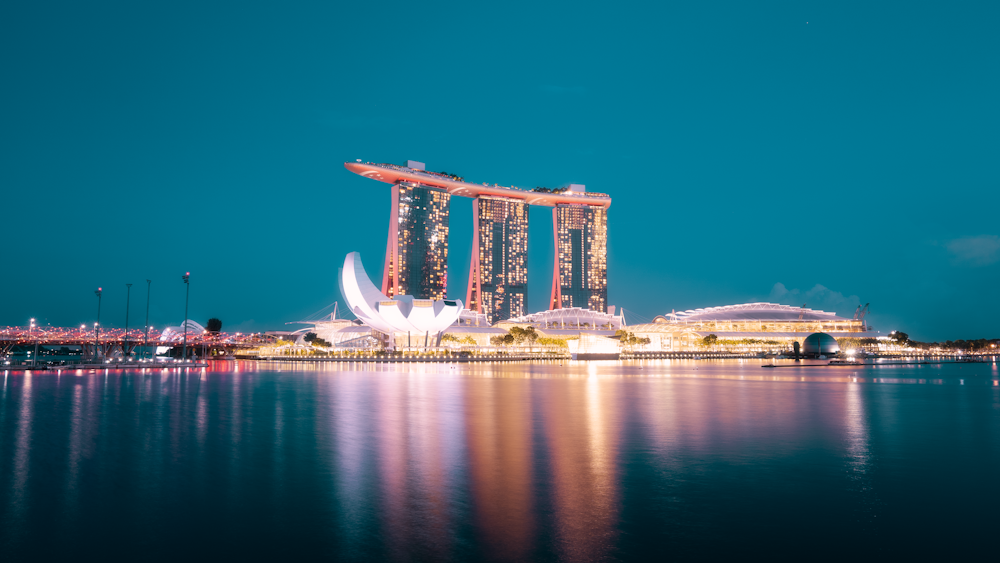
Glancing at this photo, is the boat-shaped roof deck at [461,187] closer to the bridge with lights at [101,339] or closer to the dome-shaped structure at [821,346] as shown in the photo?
the bridge with lights at [101,339]

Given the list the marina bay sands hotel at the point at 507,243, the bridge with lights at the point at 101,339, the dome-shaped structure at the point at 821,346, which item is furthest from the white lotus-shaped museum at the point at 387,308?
the marina bay sands hotel at the point at 507,243

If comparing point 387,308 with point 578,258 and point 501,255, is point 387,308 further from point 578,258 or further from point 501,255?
point 578,258

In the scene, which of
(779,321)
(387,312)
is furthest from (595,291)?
(387,312)

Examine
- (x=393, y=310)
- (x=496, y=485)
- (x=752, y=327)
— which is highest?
(x=393, y=310)

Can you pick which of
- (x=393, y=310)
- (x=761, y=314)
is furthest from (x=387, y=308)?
(x=761, y=314)

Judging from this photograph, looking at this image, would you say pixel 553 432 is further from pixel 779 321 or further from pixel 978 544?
pixel 779 321

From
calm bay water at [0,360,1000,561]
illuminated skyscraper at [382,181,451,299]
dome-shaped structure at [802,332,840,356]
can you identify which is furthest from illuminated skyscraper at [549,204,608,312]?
calm bay water at [0,360,1000,561]
